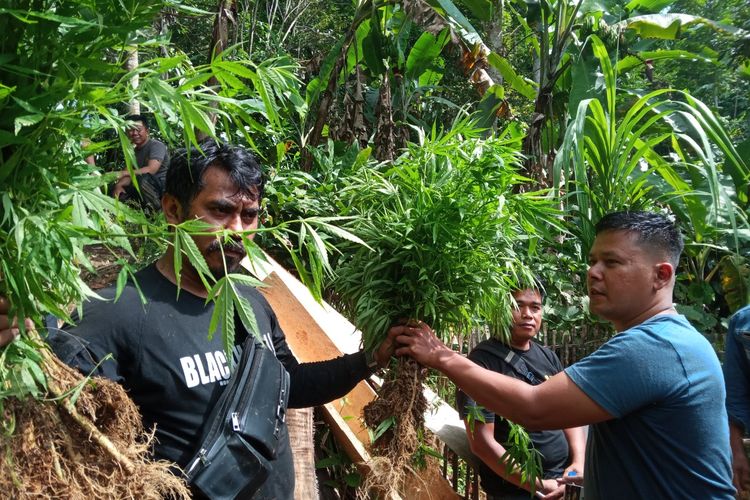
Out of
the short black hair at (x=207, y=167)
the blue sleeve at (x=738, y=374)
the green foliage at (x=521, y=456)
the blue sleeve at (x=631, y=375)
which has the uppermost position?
the short black hair at (x=207, y=167)

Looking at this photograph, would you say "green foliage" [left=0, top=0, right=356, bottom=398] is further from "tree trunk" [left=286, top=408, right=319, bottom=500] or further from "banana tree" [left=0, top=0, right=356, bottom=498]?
"tree trunk" [left=286, top=408, right=319, bottom=500]

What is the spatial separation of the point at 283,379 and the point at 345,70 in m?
3.82

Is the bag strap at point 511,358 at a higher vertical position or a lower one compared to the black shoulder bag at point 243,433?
lower

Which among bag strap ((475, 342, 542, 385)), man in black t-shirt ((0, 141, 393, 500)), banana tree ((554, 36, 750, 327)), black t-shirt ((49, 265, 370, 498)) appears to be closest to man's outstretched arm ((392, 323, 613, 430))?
man in black t-shirt ((0, 141, 393, 500))

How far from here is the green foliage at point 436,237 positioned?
2.21 metres

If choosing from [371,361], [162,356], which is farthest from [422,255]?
[162,356]

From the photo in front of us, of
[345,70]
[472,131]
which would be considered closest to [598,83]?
[345,70]

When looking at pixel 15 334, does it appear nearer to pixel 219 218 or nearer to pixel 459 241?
pixel 219 218

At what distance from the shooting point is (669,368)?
2027 mm

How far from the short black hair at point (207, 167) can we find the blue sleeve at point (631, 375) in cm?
109

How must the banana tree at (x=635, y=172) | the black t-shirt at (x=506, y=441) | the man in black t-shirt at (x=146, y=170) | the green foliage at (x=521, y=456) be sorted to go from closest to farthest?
the green foliage at (x=521, y=456) < the black t-shirt at (x=506, y=441) < the banana tree at (x=635, y=172) < the man in black t-shirt at (x=146, y=170)

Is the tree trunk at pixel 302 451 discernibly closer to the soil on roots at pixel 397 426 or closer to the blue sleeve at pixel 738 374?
the soil on roots at pixel 397 426

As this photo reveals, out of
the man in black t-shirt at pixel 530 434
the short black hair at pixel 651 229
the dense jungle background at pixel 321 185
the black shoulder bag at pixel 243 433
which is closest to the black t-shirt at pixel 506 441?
the man in black t-shirt at pixel 530 434

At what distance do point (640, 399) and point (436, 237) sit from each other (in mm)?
738
